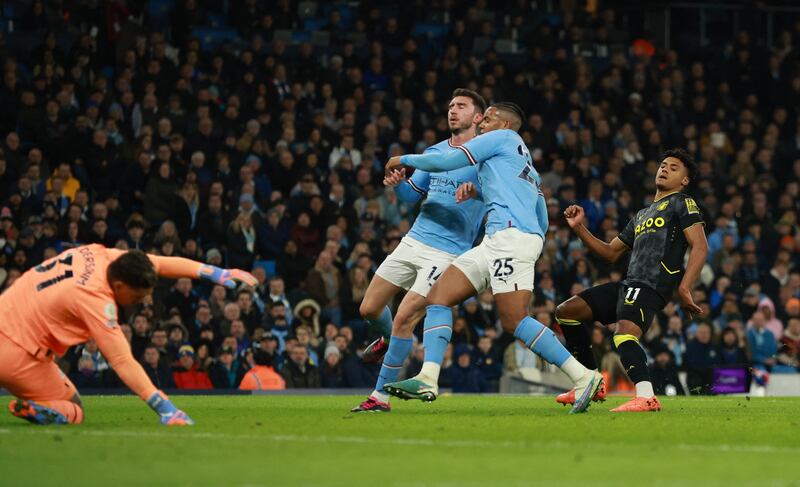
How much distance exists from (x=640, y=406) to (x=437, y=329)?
1696 millimetres

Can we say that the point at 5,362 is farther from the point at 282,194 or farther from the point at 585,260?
the point at 585,260

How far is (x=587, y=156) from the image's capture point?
2573 centimetres

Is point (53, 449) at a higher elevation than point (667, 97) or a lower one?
lower

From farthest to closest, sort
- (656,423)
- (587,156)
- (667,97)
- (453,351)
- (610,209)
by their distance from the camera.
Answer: (667,97) < (587,156) < (610,209) < (453,351) < (656,423)

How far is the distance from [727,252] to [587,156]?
3079 millimetres

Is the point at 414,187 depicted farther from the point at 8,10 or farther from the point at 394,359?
the point at 8,10

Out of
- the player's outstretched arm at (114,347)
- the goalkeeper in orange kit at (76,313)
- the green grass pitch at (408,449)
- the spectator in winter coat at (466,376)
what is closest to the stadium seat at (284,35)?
the spectator in winter coat at (466,376)

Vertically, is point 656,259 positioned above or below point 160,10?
below

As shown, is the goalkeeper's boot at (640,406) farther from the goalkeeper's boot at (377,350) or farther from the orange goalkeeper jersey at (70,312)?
the orange goalkeeper jersey at (70,312)

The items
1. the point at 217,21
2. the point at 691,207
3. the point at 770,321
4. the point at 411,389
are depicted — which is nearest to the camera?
the point at 411,389

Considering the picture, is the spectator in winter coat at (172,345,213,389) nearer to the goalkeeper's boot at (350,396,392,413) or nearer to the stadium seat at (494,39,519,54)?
the goalkeeper's boot at (350,396,392,413)

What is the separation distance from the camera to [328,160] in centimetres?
2328

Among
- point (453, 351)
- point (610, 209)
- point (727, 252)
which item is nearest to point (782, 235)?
point (727, 252)

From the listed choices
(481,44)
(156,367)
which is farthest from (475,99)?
(481,44)
